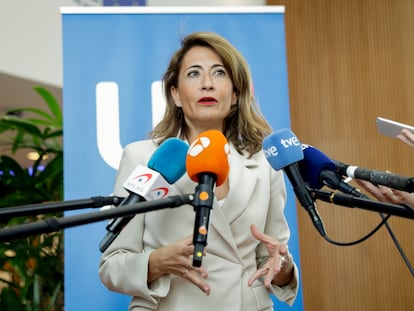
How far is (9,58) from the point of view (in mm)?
4734

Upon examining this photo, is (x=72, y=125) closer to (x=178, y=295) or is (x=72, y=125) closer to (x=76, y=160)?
(x=76, y=160)

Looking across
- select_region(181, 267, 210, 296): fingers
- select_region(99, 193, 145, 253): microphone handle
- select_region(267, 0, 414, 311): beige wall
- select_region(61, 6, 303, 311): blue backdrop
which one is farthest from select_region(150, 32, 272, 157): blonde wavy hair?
select_region(267, 0, 414, 311): beige wall

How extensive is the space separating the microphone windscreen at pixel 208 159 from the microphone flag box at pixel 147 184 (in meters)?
0.07

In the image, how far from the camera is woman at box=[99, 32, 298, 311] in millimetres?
1645

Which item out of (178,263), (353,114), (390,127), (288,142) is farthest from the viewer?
(353,114)

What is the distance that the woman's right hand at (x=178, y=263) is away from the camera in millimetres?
1515

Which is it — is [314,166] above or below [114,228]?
above

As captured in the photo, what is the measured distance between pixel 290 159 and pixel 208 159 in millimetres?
189

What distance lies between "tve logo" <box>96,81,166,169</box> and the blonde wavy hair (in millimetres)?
610

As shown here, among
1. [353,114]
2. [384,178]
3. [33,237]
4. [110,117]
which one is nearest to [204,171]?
[384,178]

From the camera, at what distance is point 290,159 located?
1.32 m

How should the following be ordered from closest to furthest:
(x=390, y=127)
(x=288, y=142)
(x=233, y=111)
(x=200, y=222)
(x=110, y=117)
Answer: (x=200, y=222), (x=288, y=142), (x=390, y=127), (x=233, y=111), (x=110, y=117)

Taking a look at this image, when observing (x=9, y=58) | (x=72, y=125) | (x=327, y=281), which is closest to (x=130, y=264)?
(x=72, y=125)

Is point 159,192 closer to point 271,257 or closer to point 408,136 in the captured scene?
point 271,257
